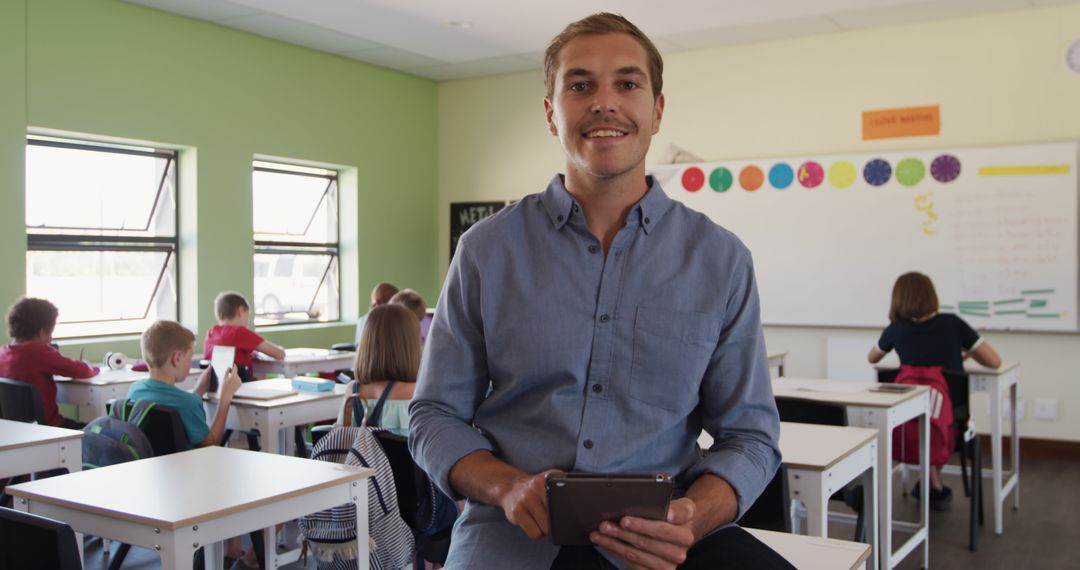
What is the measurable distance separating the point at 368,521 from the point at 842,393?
2.11 meters

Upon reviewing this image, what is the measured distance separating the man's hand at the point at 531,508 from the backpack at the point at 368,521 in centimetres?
150

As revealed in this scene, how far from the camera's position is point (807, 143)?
6.94 m

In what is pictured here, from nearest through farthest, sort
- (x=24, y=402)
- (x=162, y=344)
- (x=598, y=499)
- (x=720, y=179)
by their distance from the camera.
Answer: (x=598, y=499) → (x=162, y=344) → (x=24, y=402) → (x=720, y=179)

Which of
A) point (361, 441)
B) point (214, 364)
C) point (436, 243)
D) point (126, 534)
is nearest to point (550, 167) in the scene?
point (436, 243)

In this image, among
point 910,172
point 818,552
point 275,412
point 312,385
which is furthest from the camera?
point 910,172

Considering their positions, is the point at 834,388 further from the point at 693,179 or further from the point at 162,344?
the point at 693,179

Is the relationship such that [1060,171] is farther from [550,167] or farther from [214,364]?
[214,364]

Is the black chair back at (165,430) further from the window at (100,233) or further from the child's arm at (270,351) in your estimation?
the window at (100,233)

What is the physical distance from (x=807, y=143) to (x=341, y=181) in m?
3.81

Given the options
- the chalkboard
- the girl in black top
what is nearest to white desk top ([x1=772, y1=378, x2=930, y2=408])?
the girl in black top

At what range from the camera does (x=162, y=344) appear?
3.57 m

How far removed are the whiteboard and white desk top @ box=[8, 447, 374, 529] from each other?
198 inches

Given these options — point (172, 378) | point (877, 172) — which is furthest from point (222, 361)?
point (877, 172)

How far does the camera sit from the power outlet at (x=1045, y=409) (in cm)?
620
